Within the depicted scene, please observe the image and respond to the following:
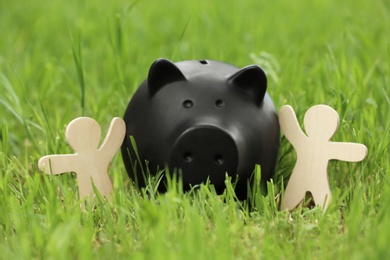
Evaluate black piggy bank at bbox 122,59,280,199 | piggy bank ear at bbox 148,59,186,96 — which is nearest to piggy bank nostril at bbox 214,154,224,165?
black piggy bank at bbox 122,59,280,199

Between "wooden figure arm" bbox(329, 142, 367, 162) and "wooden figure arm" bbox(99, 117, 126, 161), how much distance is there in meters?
0.77

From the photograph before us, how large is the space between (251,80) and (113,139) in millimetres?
559

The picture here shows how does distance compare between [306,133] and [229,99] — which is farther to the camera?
[306,133]

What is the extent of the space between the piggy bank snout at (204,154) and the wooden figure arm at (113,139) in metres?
0.31

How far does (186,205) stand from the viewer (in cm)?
256

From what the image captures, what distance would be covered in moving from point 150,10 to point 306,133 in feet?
11.3

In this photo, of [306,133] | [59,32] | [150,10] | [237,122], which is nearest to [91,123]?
[237,122]

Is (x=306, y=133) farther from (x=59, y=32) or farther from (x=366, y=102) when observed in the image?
(x=59, y=32)

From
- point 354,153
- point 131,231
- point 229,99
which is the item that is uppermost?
point 229,99

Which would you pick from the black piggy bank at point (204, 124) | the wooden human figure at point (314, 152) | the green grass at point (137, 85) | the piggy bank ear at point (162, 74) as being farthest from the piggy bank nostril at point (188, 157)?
the wooden human figure at point (314, 152)

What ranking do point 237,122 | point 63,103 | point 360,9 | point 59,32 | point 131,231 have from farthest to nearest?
point 360,9
point 59,32
point 63,103
point 237,122
point 131,231

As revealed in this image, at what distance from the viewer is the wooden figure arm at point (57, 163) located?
284 cm

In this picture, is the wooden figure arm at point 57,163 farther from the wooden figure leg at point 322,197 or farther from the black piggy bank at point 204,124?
the wooden figure leg at point 322,197

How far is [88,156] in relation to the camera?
2.93m
